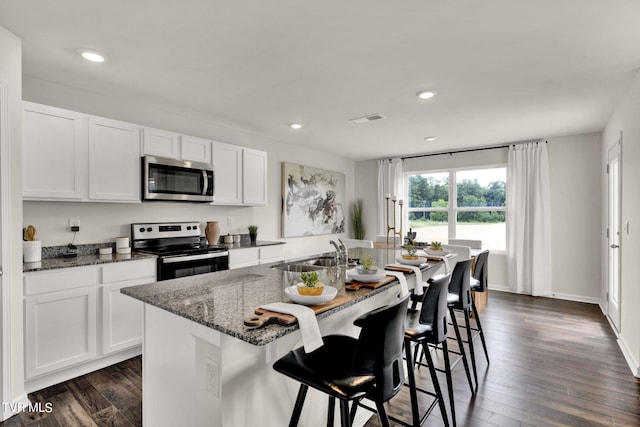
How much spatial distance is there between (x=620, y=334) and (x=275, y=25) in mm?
4229

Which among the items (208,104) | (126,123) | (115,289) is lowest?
(115,289)

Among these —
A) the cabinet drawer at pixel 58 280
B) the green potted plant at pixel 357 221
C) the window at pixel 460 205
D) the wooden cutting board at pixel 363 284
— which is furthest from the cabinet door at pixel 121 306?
the window at pixel 460 205

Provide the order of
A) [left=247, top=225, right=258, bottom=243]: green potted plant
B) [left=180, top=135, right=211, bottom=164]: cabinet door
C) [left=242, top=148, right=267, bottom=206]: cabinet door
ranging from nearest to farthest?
1. [left=180, top=135, right=211, bottom=164]: cabinet door
2. [left=242, top=148, right=267, bottom=206]: cabinet door
3. [left=247, top=225, right=258, bottom=243]: green potted plant

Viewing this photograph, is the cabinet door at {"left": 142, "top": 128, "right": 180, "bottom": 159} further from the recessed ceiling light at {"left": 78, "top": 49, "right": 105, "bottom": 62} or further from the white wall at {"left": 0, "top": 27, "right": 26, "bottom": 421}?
the white wall at {"left": 0, "top": 27, "right": 26, "bottom": 421}

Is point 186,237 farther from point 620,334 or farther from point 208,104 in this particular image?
point 620,334

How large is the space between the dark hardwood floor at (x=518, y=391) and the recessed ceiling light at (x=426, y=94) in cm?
245

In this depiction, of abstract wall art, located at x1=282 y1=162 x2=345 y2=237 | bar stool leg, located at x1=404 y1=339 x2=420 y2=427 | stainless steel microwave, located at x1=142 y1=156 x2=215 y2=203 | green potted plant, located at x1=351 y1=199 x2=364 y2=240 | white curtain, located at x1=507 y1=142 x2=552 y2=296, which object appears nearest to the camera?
bar stool leg, located at x1=404 y1=339 x2=420 y2=427

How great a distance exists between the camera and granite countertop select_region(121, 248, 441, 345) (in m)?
1.17

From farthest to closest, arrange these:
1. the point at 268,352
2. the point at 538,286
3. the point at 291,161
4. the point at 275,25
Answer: the point at 291,161, the point at 538,286, the point at 275,25, the point at 268,352

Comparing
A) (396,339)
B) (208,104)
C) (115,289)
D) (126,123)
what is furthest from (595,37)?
(115,289)

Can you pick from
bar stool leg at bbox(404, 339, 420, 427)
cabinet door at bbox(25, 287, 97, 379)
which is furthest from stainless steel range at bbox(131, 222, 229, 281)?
bar stool leg at bbox(404, 339, 420, 427)

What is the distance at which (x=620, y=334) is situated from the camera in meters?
3.32

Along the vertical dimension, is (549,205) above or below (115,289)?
above

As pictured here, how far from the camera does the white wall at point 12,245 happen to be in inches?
82.1
